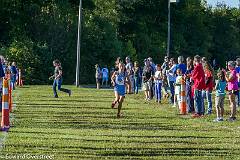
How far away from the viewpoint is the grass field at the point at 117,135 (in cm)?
1395

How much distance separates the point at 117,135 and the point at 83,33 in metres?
46.0

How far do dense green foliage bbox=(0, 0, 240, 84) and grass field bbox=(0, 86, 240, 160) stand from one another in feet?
109

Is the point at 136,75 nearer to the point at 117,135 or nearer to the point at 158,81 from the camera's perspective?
the point at 158,81

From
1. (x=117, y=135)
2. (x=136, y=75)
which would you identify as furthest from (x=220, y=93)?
(x=136, y=75)

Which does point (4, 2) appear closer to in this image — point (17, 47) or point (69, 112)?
point (17, 47)

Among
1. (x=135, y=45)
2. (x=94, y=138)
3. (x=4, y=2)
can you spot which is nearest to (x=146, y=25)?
(x=135, y=45)

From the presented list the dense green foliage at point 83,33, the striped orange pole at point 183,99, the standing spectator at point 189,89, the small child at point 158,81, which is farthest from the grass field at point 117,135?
the dense green foliage at point 83,33

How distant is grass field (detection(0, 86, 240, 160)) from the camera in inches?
549

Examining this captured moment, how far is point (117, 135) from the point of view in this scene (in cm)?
1730

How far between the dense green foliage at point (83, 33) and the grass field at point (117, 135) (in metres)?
33.3

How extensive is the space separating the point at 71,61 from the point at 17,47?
4.96 m

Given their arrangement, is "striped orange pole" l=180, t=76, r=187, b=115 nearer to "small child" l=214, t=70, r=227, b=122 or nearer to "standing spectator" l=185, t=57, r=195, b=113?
"standing spectator" l=185, t=57, r=195, b=113

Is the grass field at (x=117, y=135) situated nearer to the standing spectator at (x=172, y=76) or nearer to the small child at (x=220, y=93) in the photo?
the small child at (x=220, y=93)

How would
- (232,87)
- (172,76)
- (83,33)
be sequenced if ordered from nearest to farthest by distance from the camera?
1. (232,87)
2. (172,76)
3. (83,33)
